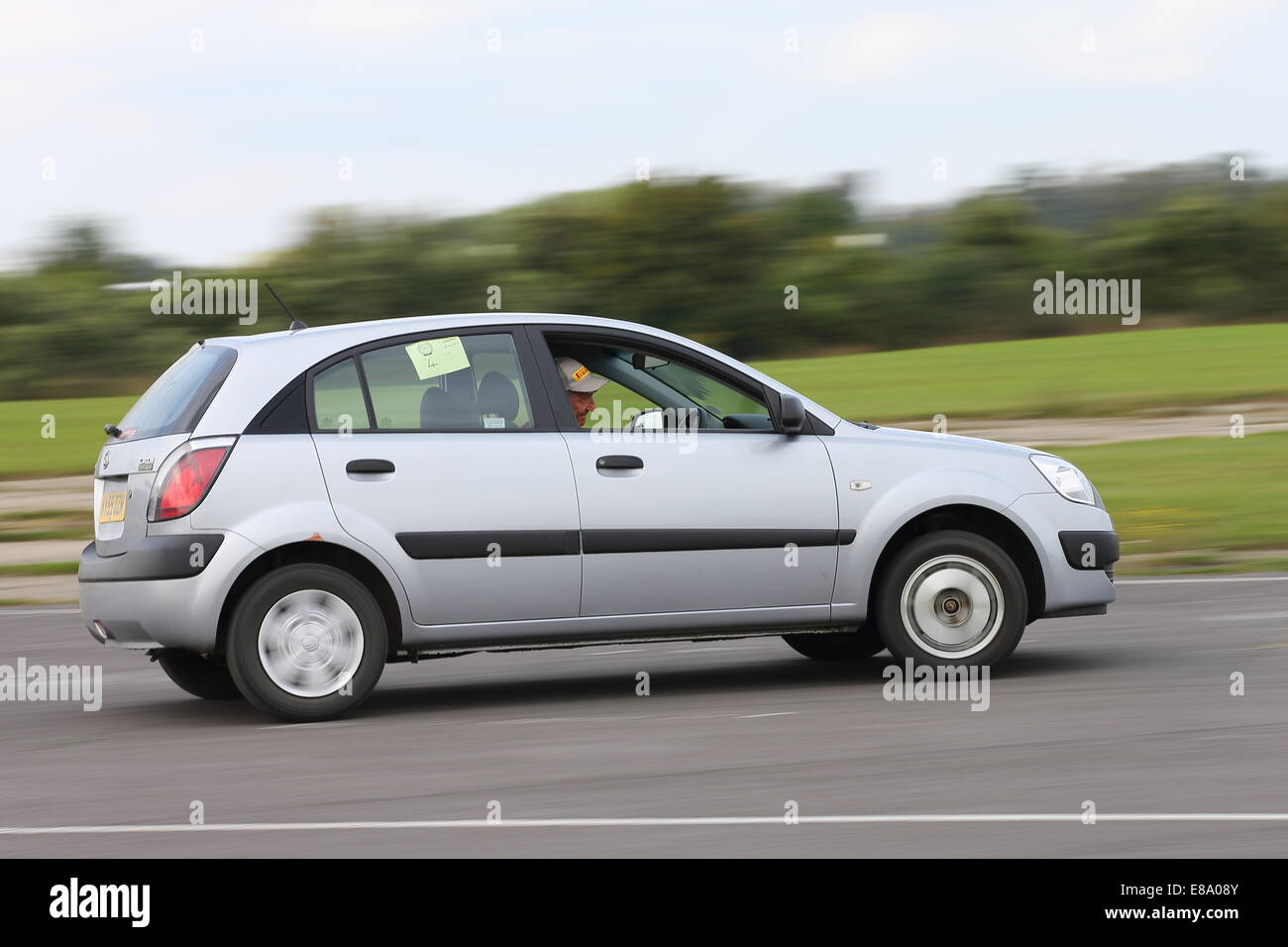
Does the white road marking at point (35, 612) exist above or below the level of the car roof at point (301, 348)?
below

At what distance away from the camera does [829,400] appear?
3706 centimetres

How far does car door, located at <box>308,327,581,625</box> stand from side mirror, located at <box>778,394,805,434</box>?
101 cm

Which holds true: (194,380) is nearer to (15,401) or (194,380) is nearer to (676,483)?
(676,483)

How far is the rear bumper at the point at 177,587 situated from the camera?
714cm

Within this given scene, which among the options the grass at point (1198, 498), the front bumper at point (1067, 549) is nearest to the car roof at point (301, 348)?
the front bumper at point (1067, 549)

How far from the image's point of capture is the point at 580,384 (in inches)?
309

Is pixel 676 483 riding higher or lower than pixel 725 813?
higher

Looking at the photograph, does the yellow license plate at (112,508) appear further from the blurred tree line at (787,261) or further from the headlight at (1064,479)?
the blurred tree line at (787,261)

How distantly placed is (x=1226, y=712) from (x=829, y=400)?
30.2 meters

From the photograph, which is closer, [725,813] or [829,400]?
[725,813]

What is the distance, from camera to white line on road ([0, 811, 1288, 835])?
5.36 metres

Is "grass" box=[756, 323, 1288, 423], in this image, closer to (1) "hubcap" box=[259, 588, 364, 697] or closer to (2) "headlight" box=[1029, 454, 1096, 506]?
(2) "headlight" box=[1029, 454, 1096, 506]

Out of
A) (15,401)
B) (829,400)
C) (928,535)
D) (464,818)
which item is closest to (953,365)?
(829,400)

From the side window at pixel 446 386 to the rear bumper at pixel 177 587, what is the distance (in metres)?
0.88
